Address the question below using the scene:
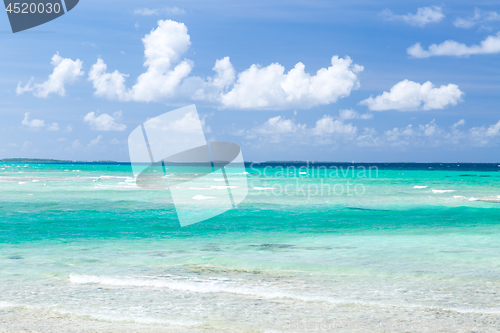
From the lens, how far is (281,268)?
33.8 ft

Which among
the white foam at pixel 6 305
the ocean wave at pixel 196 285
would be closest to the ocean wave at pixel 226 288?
the ocean wave at pixel 196 285

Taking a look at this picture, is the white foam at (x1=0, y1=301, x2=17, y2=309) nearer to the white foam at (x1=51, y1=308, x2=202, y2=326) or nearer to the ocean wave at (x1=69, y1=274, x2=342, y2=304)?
the white foam at (x1=51, y1=308, x2=202, y2=326)

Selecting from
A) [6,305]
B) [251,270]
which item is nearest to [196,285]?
[251,270]

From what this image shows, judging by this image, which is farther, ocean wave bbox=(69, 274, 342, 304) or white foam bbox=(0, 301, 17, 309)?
ocean wave bbox=(69, 274, 342, 304)

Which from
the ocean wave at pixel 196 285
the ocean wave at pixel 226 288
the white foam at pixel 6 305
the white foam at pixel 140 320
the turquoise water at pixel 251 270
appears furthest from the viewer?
the ocean wave at pixel 196 285

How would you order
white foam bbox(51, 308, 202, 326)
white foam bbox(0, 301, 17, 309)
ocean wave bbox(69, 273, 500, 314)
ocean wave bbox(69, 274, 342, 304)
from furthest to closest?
ocean wave bbox(69, 274, 342, 304), ocean wave bbox(69, 273, 500, 314), white foam bbox(0, 301, 17, 309), white foam bbox(51, 308, 202, 326)

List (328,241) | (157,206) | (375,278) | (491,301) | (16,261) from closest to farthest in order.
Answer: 1. (491,301)
2. (375,278)
3. (16,261)
4. (328,241)
5. (157,206)

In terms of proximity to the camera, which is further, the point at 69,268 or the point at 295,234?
the point at 295,234

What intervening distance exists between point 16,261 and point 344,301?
821 centimetres

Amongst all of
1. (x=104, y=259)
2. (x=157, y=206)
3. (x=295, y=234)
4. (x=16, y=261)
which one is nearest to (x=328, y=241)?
(x=295, y=234)

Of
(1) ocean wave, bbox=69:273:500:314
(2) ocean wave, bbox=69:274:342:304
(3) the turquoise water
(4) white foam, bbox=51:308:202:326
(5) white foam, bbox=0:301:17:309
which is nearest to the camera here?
(4) white foam, bbox=51:308:202:326

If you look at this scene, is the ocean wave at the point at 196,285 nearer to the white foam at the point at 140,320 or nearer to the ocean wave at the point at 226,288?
the ocean wave at the point at 226,288

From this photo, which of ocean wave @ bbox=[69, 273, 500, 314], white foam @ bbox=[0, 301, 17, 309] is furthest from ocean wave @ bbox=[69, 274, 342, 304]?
white foam @ bbox=[0, 301, 17, 309]

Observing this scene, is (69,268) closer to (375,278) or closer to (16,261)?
(16,261)
